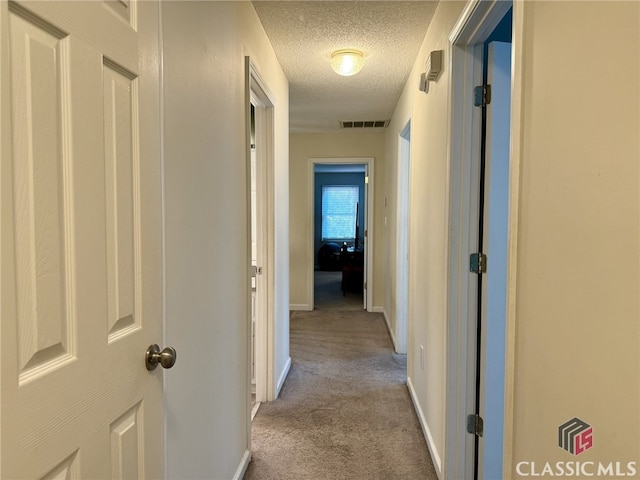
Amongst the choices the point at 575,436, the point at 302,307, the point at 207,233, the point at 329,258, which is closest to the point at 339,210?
the point at 329,258

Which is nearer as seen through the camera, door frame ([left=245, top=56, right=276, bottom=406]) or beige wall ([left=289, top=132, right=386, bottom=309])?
door frame ([left=245, top=56, right=276, bottom=406])

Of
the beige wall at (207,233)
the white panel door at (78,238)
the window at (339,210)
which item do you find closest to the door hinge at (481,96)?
the beige wall at (207,233)

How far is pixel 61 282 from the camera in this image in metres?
0.67

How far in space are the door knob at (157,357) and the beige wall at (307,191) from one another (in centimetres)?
428

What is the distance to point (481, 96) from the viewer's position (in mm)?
1686

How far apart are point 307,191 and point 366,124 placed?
118 cm

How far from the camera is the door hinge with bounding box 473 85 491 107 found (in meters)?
1.68

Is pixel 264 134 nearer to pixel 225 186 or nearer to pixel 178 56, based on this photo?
pixel 225 186

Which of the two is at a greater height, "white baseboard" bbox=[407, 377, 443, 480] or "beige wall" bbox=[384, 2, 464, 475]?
"beige wall" bbox=[384, 2, 464, 475]

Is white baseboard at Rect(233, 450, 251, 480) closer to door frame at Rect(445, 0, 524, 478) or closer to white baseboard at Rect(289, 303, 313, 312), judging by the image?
door frame at Rect(445, 0, 524, 478)

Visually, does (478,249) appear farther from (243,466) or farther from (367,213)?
(367,213)

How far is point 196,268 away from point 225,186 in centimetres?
45

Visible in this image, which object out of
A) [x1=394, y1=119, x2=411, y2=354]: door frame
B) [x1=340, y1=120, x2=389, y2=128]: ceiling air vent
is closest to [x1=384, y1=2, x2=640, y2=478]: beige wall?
[x1=394, y1=119, x2=411, y2=354]: door frame

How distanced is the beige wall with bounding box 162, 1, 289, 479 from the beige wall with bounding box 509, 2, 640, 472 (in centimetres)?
99
